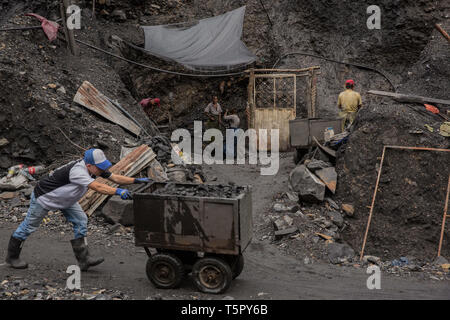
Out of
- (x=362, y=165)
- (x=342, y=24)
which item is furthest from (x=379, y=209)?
(x=342, y=24)

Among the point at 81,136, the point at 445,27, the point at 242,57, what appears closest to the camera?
the point at 81,136

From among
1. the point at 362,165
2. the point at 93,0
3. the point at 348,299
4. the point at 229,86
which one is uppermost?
the point at 93,0

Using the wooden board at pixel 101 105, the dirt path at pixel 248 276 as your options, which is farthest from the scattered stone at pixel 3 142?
the dirt path at pixel 248 276

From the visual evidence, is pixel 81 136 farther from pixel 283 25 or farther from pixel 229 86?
pixel 283 25

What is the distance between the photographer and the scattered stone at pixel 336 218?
837 cm

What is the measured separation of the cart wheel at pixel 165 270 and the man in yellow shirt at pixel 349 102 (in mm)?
6580

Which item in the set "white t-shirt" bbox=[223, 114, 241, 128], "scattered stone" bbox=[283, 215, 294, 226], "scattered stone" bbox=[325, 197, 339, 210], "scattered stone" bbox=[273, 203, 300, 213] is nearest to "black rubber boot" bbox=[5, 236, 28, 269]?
"scattered stone" bbox=[283, 215, 294, 226]

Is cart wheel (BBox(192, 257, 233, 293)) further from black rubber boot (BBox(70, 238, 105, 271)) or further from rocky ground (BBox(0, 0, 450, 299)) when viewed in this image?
black rubber boot (BBox(70, 238, 105, 271))

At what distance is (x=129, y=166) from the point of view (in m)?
8.60

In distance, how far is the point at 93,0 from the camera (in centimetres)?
1619

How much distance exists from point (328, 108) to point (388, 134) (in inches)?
305

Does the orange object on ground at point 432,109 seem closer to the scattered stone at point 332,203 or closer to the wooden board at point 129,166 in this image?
the scattered stone at point 332,203

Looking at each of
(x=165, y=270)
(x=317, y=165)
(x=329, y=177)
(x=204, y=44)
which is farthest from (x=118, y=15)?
(x=165, y=270)
